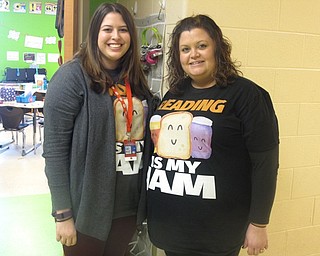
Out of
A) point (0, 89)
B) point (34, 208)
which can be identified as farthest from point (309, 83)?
point (0, 89)

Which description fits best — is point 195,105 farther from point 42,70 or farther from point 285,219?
point 42,70

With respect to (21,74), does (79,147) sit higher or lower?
lower

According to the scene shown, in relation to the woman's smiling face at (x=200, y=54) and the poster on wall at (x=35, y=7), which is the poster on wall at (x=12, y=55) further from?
the woman's smiling face at (x=200, y=54)

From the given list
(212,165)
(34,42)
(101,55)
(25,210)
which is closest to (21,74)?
(34,42)

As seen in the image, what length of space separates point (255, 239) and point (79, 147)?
2.46 feet

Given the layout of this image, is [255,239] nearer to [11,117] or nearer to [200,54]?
[200,54]

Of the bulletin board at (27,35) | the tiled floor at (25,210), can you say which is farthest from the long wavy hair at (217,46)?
the bulletin board at (27,35)

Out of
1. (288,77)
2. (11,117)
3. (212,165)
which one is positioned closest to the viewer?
(212,165)

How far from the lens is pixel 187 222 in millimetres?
1312

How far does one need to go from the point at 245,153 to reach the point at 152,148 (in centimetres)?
41

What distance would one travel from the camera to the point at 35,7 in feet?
27.3

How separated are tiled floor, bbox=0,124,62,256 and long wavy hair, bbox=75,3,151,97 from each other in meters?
1.77

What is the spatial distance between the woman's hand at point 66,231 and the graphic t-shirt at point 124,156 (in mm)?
181

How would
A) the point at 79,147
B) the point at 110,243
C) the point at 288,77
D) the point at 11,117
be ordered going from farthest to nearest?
the point at 11,117 < the point at 288,77 < the point at 110,243 < the point at 79,147
